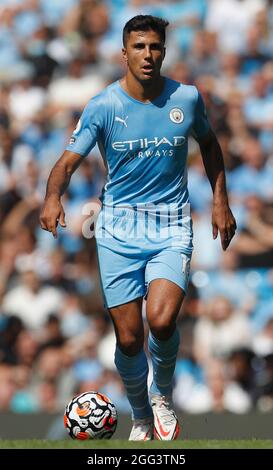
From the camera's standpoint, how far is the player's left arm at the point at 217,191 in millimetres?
7828

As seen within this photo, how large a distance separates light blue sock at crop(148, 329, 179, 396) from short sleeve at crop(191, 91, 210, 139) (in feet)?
4.70

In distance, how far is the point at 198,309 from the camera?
12.0m

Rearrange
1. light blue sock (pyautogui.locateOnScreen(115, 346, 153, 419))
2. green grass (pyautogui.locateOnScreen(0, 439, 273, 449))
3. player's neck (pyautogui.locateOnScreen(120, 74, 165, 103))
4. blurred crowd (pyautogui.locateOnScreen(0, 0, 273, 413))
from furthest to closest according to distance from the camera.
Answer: blurred crowd (pyautogui.locateOnScreen(0, 0, 273, 413)), light blue sock (pyautogui.locateOnScreen(115, 346, 153, 419)), player's neck (pyautogui.locateOnScreen(120, 74, 165, 103)), green grass (pyautogui.locateOnScreen(0, 439, 273, 449))

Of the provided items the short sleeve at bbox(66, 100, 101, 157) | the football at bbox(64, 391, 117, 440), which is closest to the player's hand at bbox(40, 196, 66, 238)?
the short sleeve at bbox(66, 100, 101, 157)

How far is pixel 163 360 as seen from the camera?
765 cm

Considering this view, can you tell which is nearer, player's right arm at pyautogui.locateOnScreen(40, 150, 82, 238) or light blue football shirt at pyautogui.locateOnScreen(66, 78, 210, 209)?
player's right arm at pyautogui.locateOnScreen(40, 150, 82, 238)

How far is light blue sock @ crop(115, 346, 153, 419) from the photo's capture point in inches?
307

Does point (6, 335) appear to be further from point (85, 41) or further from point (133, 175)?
point (133, 175)

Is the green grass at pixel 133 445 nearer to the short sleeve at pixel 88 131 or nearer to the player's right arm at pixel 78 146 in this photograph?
the player's right arm at pixel 78 146

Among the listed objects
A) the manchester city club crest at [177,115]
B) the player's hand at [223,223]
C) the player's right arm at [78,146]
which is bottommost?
the player's hand at [223,223]

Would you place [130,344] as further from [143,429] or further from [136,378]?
[143,429]

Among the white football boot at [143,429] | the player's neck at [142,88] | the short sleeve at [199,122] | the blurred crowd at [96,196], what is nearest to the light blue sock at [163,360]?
the white football boot at [143,429]

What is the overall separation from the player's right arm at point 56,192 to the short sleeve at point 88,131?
6cm

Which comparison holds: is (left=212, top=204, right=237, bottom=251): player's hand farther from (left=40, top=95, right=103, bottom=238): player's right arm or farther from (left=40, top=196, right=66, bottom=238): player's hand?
(left=40, top=196, right=66, bottom=238): player's hand
